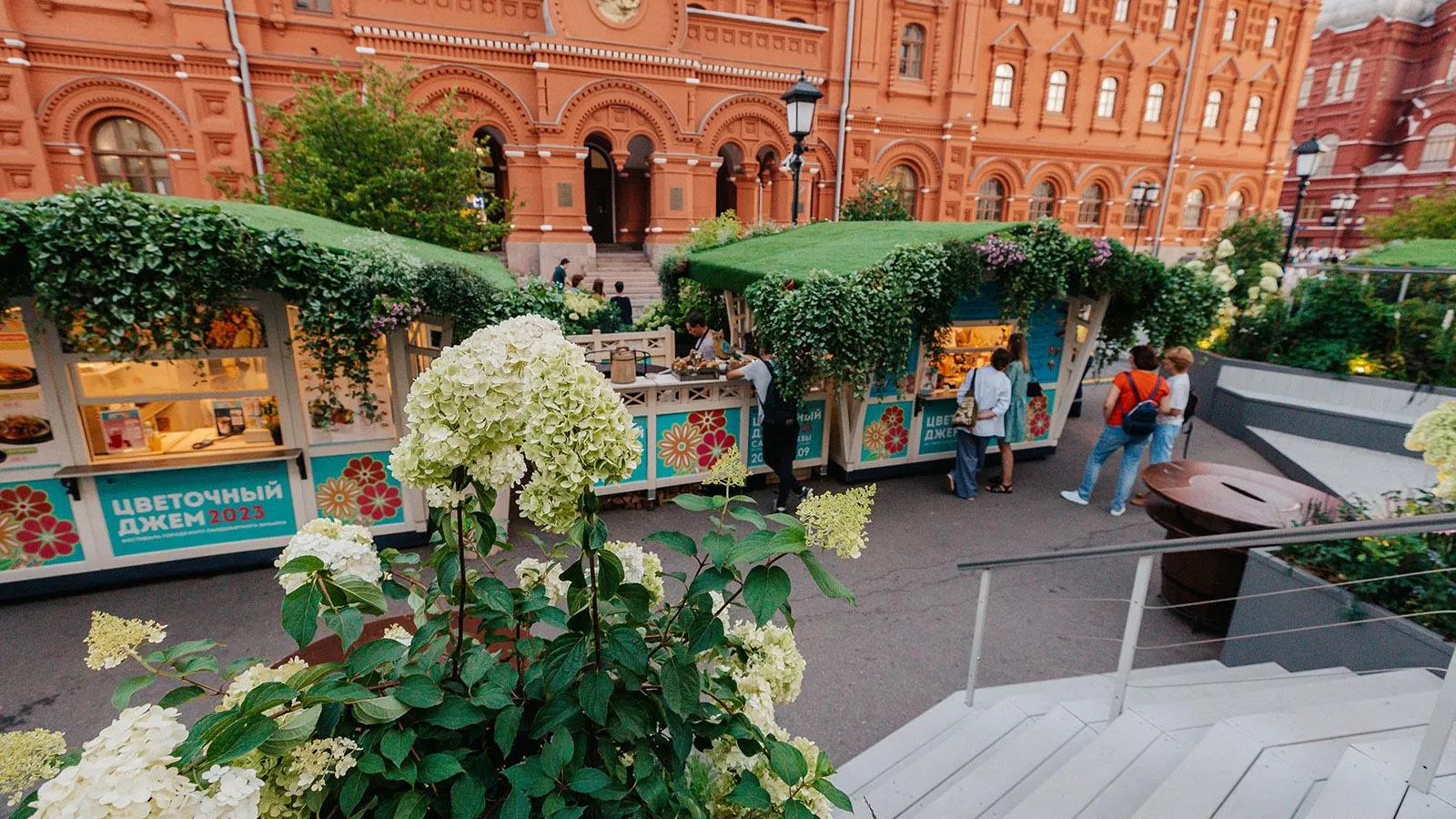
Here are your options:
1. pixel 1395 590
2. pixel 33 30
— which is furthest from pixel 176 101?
pixel 1395 590

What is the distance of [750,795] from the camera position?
136cm

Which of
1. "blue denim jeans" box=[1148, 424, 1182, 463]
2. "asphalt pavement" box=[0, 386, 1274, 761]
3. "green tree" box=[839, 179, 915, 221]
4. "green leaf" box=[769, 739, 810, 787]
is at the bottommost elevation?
"asphalt pavement" box=[0, 386, 1274, 761]

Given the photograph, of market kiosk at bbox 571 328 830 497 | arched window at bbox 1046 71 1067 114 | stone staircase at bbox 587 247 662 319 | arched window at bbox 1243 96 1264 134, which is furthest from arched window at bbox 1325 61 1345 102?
market kiosk at bbox 571 328 830 497

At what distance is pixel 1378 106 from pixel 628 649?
51806mm

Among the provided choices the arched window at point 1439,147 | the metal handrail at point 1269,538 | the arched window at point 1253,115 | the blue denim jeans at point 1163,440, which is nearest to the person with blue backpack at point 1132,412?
the blue denim jeans at point 1163,440

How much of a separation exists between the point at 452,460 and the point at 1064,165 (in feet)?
98.2

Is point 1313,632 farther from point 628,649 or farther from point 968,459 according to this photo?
point 628,649

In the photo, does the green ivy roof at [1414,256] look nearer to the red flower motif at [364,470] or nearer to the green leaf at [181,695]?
the green leaf at [181,695]

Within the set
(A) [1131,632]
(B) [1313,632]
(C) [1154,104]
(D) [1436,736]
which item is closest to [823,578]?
(D) [1436,736]

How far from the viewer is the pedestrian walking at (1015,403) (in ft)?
24.1

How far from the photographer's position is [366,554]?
151cm

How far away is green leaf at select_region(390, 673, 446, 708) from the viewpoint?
123 cm

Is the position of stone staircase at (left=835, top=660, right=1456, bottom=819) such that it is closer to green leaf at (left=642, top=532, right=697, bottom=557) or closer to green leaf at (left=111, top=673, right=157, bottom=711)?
green leaf at (left=642, top=532, right=697, bottom=557)

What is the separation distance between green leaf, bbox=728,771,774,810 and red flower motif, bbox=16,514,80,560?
6.32 metres
